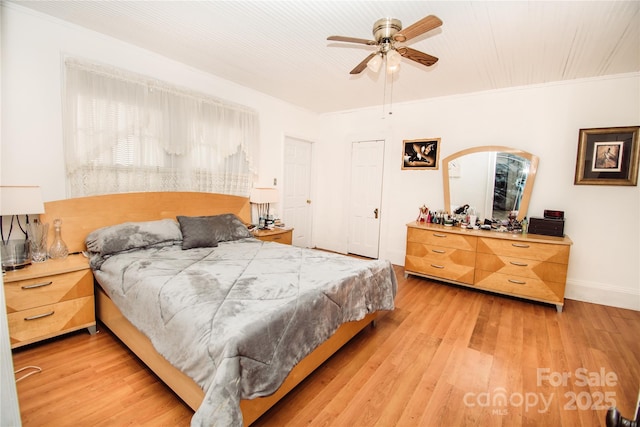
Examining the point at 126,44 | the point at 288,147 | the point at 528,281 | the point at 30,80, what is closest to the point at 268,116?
the point at 288,147

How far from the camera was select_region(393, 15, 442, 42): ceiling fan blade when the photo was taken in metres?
1.79

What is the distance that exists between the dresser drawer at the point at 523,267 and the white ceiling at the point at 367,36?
2.10 metres

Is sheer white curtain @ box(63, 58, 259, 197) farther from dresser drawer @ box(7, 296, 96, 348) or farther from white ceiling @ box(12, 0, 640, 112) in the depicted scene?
dresser drawer @ box(7, 296, 96, 348)

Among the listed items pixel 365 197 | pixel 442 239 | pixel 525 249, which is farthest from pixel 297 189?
pixel 525 249

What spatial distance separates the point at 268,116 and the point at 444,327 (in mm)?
3632

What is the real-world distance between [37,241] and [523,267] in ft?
15.5

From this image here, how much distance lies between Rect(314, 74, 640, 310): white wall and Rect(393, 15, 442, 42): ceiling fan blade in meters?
2.53

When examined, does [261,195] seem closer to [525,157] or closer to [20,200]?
[20,200]

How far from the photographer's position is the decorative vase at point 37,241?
7.79 feet

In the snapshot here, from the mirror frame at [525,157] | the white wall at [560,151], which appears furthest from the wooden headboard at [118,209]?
the mirror frame at [525,157]

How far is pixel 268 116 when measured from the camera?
4426 mm

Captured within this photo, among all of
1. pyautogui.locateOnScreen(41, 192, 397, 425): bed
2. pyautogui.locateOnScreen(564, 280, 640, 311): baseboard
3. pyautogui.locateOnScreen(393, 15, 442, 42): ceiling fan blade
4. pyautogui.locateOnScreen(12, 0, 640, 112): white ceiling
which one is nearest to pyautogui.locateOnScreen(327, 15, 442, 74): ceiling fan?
pyautogui.locateOnScreen(393, 15, 442, 42): ceiling fan blade

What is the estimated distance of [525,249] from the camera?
326 centimetres

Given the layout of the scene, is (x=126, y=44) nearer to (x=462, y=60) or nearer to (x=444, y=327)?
(x=462, y=60)
